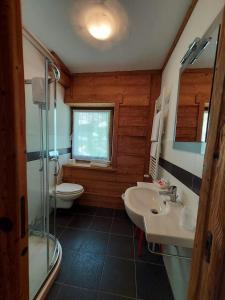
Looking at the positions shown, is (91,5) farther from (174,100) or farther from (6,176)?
(6,176)

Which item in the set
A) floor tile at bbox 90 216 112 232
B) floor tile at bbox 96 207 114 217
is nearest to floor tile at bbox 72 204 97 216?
floor tile at bbox 96 207 114 217

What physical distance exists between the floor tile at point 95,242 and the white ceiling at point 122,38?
240cm

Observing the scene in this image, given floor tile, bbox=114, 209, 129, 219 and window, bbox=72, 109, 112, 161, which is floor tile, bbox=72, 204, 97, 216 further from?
window, bbox=72, 109, 112, 161

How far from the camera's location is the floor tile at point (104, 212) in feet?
8.13

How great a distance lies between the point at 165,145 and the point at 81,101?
1.62m

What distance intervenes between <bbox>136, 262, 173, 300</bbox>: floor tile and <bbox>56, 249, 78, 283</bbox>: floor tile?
66 cm

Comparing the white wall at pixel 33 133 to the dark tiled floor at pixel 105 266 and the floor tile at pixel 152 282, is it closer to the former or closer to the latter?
the dark tiled floor at pixel 105 266

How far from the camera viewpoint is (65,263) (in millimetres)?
1509

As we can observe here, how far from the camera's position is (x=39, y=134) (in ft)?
6.01

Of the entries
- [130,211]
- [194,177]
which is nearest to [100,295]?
[130,211]

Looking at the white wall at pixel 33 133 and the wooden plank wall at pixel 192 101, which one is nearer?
the wooden plank wall at pixel 192 101

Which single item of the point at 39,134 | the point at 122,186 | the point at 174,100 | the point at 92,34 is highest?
the point at 92,34

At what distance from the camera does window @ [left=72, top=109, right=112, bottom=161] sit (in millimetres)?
2895

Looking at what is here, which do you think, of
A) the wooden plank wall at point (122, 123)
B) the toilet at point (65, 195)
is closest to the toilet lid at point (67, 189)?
the toilet at point (65, 195)
